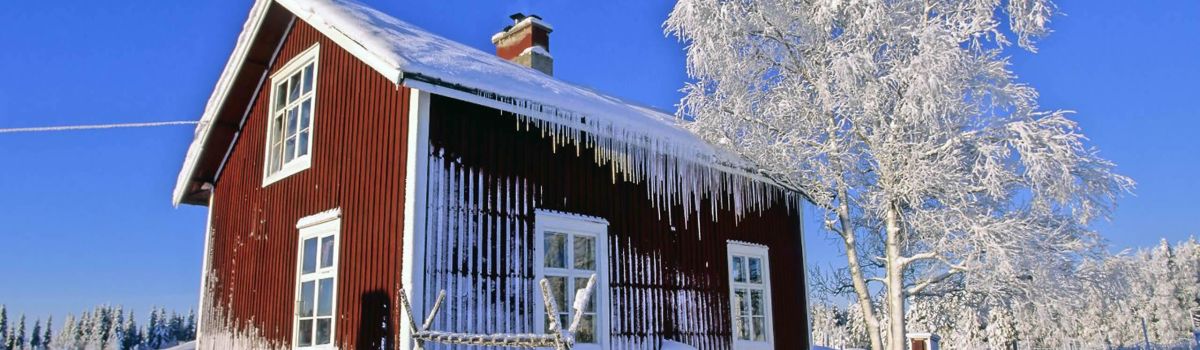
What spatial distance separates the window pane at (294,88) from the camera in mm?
10430

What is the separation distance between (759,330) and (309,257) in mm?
5916

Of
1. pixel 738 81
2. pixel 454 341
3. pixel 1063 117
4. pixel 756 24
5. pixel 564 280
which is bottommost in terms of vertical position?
pixel 454 341

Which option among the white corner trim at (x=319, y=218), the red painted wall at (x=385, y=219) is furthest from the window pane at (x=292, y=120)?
the white corner trim at (x=319, y=218)

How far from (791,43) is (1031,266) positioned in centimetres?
410

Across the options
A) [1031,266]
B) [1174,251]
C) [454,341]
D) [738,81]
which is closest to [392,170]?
[454,341]

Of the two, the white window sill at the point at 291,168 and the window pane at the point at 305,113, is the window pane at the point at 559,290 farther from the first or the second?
the window pane at the point at 305,113

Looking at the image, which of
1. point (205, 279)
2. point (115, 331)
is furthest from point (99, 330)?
point (205, 279)

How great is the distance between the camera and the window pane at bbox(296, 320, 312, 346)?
28.4 ft

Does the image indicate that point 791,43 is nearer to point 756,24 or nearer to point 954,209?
point 756,24

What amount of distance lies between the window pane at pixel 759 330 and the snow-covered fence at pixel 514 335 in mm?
4978

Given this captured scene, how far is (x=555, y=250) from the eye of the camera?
8703mm

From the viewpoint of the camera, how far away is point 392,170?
7.95m

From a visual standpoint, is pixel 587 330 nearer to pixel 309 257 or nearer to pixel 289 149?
pixel 309 257

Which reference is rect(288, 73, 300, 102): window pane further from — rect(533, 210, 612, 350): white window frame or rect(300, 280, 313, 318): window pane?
rect(533, 210, 612, 350): white window frame
